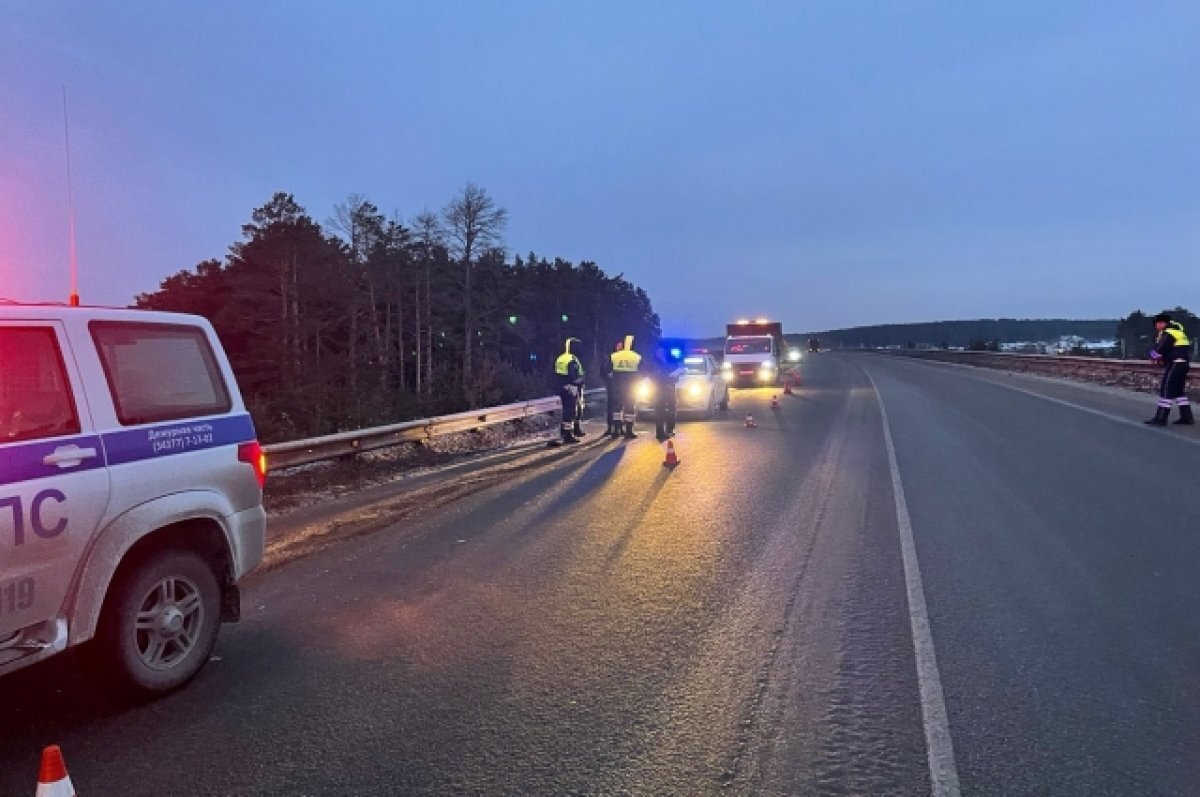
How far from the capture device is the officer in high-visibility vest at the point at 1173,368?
1567cm

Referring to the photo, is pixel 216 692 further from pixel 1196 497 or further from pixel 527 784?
pixel 1196 497

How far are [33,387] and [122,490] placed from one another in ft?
2.04

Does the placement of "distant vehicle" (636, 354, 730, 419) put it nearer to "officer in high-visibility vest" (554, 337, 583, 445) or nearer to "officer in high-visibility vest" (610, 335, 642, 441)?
"officer in high-visibility vest" (610, 335, 642, 441)

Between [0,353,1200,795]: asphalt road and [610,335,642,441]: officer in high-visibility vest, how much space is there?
660 cm

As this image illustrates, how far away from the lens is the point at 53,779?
2.78 metres

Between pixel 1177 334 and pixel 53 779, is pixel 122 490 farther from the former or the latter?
pixel 1177 334

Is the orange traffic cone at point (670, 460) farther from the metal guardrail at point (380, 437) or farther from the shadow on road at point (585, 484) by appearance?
the metal guardrail at point (380, 437)

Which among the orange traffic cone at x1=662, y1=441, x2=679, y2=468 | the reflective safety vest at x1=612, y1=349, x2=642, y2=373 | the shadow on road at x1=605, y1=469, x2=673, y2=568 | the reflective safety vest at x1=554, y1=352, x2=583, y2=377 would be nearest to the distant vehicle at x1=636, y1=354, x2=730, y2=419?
the reflective safety vest at x1=612, y1=349, x2=642, y2=373

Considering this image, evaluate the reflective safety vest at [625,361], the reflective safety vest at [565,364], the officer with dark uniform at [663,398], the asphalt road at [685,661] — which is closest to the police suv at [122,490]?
the asphalt road at [685,661]

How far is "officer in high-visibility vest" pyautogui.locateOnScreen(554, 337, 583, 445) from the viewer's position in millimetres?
15734

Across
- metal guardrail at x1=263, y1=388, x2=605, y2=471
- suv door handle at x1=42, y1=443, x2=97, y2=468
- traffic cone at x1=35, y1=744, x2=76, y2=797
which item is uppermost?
suv door handle at x1=42, y1=443, x2=97, y2=468

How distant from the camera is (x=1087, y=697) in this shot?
4.29 metres

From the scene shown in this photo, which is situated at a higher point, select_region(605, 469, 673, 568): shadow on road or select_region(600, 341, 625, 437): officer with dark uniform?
select_region(600, 341, 625, 437): officer with dark uniform

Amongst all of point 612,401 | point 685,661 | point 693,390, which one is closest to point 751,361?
point 693,390
